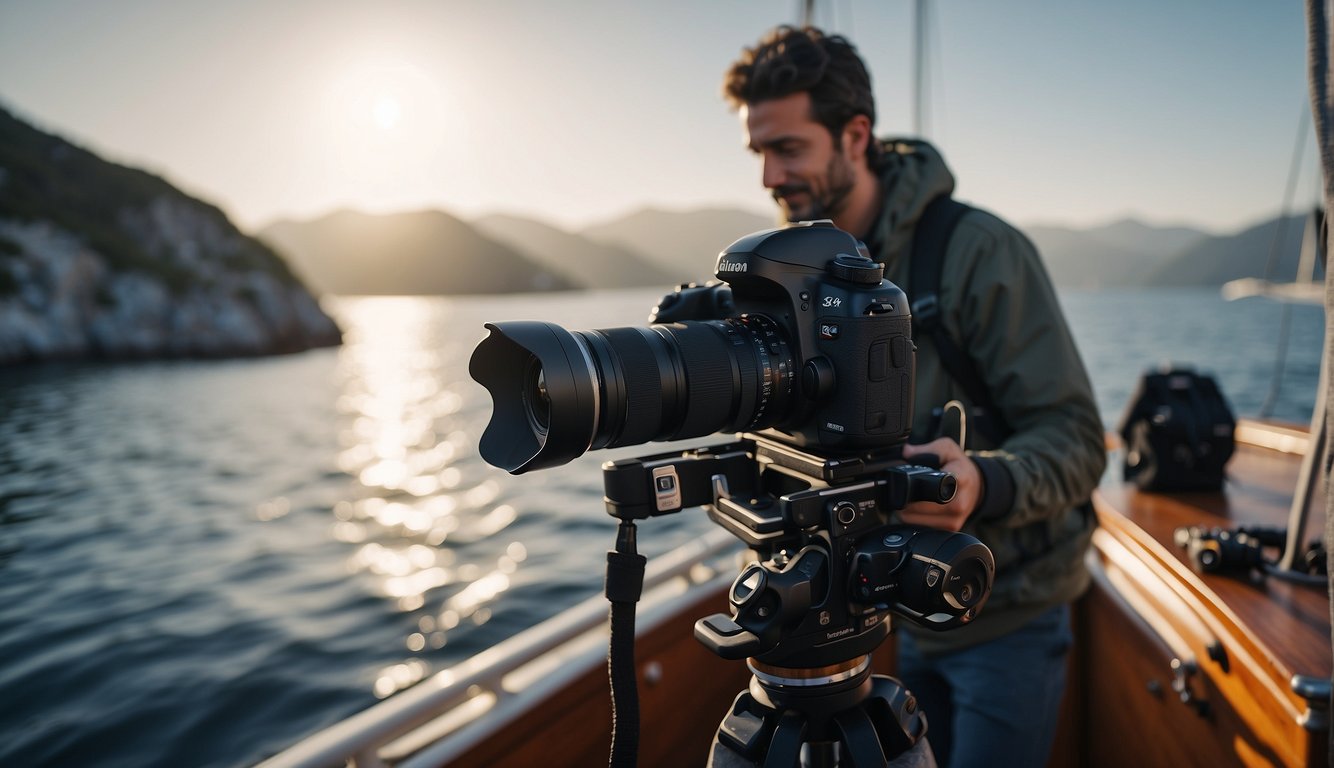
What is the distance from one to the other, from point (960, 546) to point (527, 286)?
4721 inches

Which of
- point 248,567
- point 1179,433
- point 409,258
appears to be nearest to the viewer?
point 1179,433

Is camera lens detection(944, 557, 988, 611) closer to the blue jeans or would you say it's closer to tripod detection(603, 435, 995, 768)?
tripod detection(603, 435, 995, 768)

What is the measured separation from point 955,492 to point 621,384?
532mm

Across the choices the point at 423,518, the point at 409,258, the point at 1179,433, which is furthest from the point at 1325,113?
the point at 409,258

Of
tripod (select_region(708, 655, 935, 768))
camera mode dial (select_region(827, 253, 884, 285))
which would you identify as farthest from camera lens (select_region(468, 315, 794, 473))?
tripod (select_region(708, 655, 935, 768))

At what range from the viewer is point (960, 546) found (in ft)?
3.07

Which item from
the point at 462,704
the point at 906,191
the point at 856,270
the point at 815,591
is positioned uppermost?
the point at 906,191

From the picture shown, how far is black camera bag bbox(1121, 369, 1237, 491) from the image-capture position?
2463 millimetres

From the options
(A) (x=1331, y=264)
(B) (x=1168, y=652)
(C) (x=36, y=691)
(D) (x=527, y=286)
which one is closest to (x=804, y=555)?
(A) (x=1331, y=264)

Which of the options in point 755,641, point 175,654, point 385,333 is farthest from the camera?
point 385,333

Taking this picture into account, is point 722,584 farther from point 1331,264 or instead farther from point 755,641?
point 1331,264

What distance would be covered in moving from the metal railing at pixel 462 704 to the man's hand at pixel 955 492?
100 centimetres

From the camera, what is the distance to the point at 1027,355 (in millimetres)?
1456

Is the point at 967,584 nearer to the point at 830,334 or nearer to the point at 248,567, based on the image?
the point at 830,334
